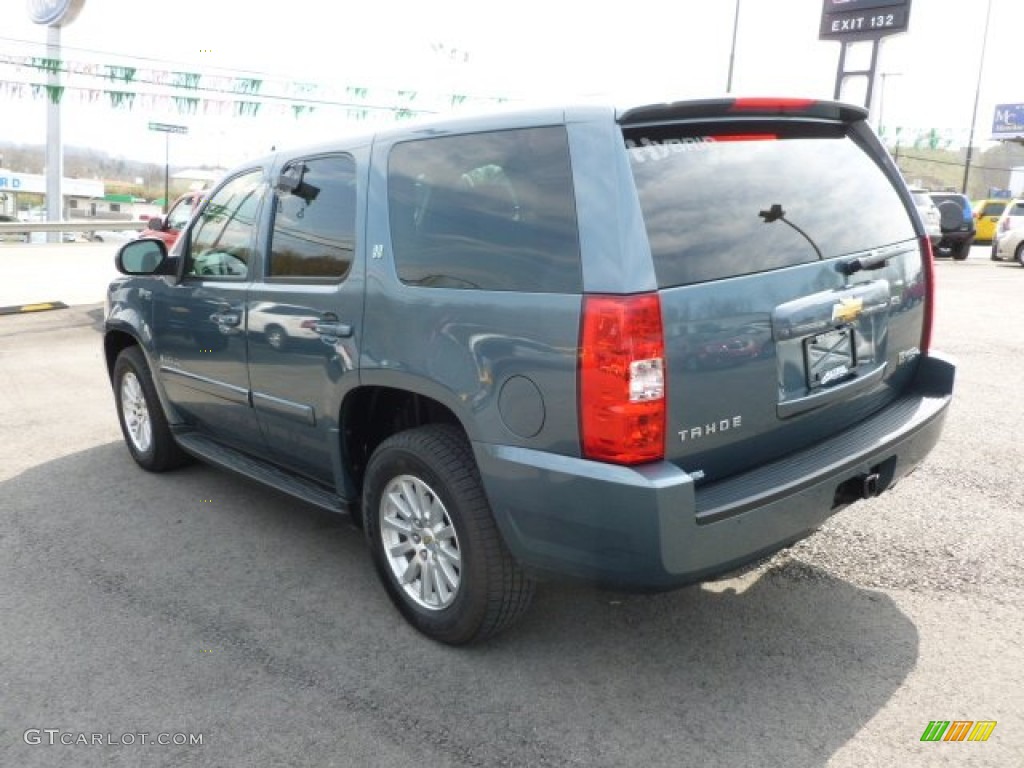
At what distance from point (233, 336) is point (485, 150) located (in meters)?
1.76

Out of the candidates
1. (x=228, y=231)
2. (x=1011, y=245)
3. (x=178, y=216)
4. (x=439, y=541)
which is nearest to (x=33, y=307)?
(x=178, y=216)

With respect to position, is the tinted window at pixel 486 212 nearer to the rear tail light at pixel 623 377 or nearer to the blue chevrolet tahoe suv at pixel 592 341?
the blue chevrolet tahoe suv at pixel 592 341

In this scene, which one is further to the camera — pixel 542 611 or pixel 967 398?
pixel 967 398

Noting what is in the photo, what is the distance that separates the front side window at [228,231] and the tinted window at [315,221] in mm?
242

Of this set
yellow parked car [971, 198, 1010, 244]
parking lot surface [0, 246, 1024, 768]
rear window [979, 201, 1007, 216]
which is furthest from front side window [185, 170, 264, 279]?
rear window [979, 201, 1007, 216]

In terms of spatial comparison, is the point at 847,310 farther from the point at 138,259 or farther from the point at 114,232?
the point at 114,232

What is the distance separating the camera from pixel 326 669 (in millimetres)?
3041

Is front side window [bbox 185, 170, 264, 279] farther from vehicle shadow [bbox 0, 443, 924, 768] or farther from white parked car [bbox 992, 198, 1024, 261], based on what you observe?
white parked car [bbox 992, 198, 1024, 261]

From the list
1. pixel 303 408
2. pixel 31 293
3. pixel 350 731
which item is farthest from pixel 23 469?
pixel 31 293

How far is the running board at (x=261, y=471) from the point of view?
370 cm

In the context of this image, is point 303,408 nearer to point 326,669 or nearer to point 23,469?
point 326,669

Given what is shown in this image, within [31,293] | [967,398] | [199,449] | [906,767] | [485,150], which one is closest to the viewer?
[906,767]

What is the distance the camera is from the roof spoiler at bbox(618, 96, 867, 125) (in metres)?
2.65

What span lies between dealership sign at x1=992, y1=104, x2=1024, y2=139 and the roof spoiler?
87063 millimetres
